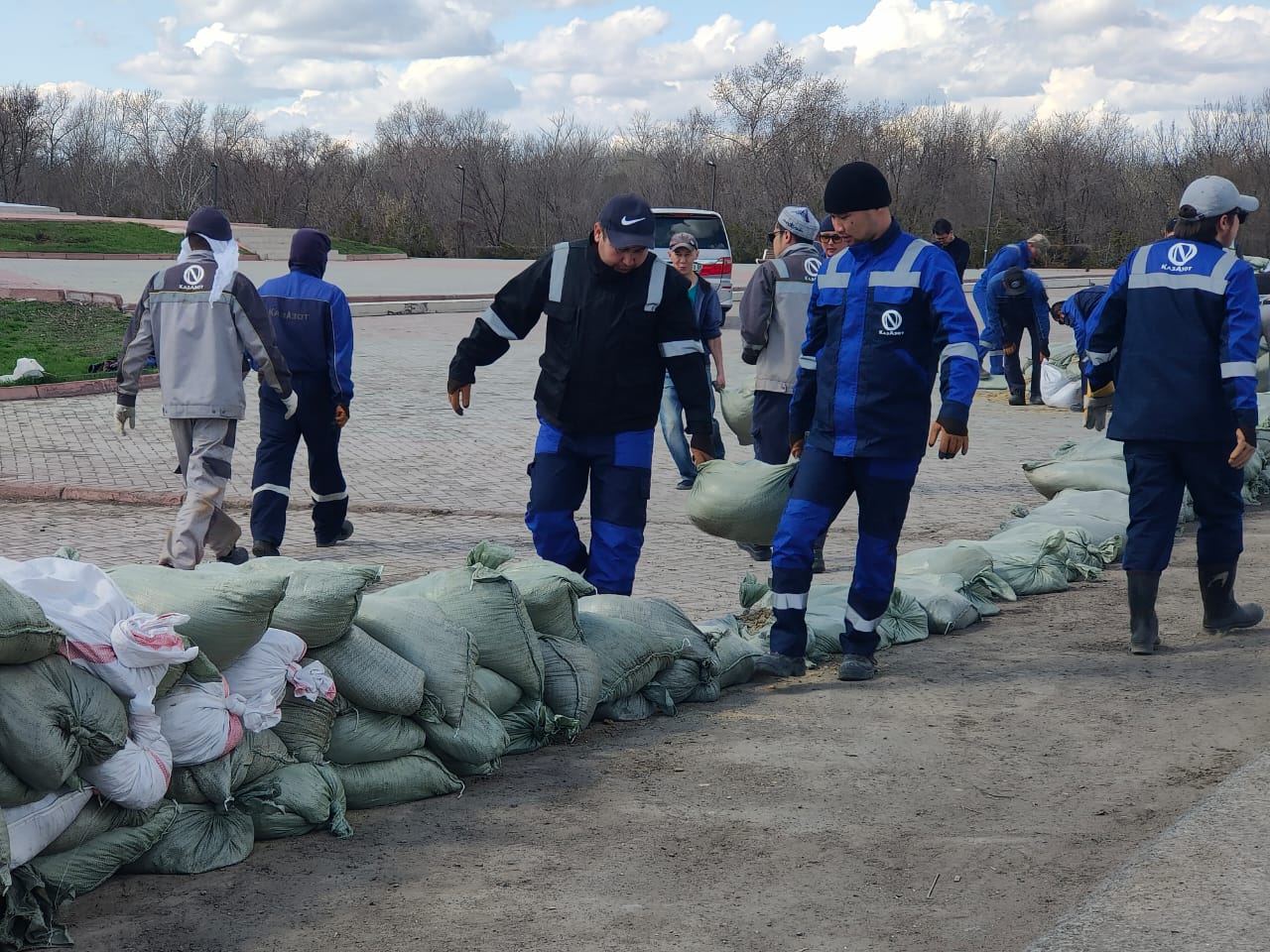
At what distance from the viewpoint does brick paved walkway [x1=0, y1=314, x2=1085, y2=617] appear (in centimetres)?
781

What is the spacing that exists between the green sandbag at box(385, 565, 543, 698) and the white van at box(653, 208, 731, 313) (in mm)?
17659

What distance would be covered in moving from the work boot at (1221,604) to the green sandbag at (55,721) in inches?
173

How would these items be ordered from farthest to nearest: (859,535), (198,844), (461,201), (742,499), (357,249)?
1. (461,201)
2. (357,249)
3. (742,499)
4. (859,535)
5. (198,844)

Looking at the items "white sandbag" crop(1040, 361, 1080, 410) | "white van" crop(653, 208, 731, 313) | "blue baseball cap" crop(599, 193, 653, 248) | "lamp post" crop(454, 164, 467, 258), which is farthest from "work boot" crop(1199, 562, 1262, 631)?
"lamp post" crop(454, 164, 467, 258)

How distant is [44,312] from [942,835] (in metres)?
20.2

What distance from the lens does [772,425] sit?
305 inches

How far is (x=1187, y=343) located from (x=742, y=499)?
74.7 inches

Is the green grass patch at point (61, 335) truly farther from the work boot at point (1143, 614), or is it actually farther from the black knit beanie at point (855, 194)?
the work boot at point (1143, 614)

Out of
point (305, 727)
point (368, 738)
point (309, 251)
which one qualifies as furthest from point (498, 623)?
point (309, 251)

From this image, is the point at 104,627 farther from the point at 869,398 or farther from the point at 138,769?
the point at 869,398

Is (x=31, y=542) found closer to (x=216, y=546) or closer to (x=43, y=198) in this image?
(x=216, y=546)

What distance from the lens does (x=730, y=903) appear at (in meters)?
3.43

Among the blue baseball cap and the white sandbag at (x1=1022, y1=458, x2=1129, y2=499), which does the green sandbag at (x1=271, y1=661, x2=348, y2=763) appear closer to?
the blue baseball cap

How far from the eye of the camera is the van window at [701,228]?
2259 centimetres
